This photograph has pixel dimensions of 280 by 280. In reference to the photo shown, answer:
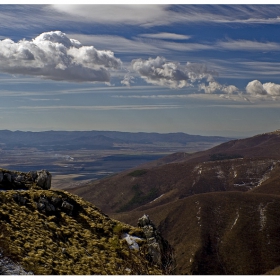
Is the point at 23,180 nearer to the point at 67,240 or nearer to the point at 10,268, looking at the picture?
the point at 67,240

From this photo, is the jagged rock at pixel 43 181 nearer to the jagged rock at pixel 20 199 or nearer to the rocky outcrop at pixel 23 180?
the rocky outcrop at pixel 23 180

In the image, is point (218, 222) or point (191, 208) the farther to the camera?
point (191, 208)

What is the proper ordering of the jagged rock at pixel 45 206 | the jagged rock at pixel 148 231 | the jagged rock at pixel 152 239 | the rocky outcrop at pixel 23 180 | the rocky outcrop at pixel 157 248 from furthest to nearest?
the rocky outcrop at pixel 23 180 < the jagged rock at pixel 148 231 < the jagged rock at pixel 45 206 < the jagged rock at pixel 152 239 < the rocky outcrop at pixel 157 248

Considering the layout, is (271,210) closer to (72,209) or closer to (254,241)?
(254,241)

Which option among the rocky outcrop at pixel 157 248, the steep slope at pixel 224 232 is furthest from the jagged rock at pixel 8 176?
the steep slope at pixel 224 232

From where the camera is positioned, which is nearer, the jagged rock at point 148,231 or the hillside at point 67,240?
the hillside at point 67,240

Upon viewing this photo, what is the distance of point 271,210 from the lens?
162 m

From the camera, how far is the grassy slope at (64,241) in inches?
1409

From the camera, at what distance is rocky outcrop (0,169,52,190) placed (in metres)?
57.2

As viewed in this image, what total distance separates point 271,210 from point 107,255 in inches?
5344

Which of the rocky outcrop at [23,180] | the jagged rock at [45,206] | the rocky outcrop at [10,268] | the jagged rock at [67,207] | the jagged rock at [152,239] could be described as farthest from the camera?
the rocky outcrop at [23,180]

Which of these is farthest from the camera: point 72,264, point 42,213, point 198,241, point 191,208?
point 191,208

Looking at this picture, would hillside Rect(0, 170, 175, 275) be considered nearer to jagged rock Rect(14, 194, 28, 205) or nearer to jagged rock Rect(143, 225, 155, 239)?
jagged rock Rect(14, 194, 28, 205)
